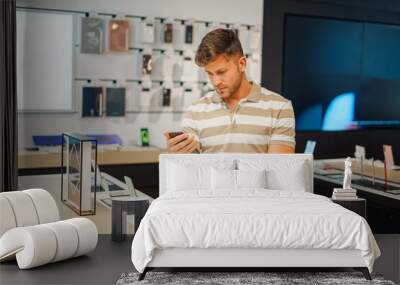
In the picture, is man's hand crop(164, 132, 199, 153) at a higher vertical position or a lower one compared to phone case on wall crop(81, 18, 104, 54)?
lower

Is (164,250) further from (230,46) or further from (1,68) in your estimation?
(1,68)

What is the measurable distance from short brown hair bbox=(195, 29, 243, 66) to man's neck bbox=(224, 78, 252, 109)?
0.77 feet

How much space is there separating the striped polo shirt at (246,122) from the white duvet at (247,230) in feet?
2.69

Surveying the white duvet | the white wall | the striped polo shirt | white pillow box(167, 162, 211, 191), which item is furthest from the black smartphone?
the white duvet

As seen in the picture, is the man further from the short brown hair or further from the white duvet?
the white duvet

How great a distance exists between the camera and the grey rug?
13.0 feet

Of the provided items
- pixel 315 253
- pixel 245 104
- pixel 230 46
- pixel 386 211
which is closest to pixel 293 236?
pixel 315 253

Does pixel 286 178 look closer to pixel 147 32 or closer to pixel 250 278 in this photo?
pixel 250 278

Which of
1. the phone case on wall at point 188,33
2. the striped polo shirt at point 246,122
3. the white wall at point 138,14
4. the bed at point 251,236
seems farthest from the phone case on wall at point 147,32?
the bed at point 251,236

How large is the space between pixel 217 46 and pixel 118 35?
243cm

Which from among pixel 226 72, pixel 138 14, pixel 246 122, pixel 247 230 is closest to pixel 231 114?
pixel 246 122

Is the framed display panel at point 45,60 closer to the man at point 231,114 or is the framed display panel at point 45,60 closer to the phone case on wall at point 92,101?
the phone case on wall at point 92,101

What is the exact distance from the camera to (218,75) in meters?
4.82

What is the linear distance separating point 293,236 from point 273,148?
3.14 feet
